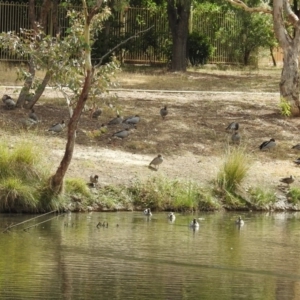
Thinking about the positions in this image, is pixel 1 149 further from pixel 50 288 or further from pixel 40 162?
pixel 50 288

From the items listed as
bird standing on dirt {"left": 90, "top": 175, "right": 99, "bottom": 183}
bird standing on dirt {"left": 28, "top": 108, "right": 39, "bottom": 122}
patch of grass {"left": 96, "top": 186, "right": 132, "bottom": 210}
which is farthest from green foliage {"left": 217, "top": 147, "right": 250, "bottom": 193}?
bird standing on dirt {"left": 28, "top": 108, "right": 39, "bottom": 122}

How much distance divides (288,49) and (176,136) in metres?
4.61

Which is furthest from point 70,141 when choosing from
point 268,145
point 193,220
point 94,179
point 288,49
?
point 288,49

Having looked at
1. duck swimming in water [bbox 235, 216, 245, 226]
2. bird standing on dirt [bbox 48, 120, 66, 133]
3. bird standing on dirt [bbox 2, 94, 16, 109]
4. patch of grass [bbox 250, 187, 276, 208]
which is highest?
bird standing on dirt [bbox 2, 94, 16, 109]

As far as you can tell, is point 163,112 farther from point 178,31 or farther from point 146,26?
point 146,26

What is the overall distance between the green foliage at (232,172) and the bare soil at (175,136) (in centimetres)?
48

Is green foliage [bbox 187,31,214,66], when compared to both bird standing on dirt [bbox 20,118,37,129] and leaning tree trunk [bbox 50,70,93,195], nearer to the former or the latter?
bird standing on dirt [bbox 20,118,37,129]

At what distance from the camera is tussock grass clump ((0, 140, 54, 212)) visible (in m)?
22.8

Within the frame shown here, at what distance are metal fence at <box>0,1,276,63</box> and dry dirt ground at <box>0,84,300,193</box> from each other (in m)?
9.92

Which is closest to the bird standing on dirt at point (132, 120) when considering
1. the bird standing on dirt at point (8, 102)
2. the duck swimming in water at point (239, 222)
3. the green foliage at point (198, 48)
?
the bird standing on dirt at point (8, 102)

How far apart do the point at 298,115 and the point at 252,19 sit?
1763 centimetres

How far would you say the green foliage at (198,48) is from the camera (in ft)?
159

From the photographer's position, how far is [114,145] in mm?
29203

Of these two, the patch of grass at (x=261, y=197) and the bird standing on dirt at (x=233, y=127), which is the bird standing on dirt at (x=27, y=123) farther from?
the patch of grass at (x=261, y=197)
